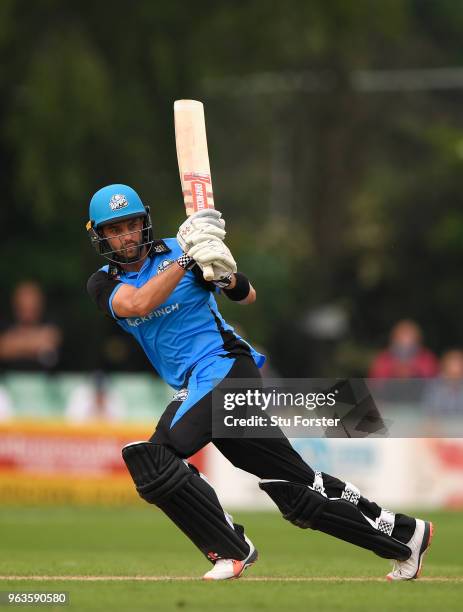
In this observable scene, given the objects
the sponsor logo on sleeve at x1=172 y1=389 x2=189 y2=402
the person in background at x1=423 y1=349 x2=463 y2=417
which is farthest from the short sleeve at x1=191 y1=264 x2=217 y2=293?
the person in background at x1=423 y1=349 x2=463 y2=417

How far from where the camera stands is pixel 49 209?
18719mm

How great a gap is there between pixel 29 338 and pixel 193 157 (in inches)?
337

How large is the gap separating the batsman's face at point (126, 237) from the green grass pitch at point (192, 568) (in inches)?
60.1

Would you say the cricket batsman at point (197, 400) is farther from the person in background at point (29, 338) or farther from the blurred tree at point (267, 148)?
the blurred tree at point (267, 148)

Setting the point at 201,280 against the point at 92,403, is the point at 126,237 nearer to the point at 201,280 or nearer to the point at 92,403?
the point at 201,280

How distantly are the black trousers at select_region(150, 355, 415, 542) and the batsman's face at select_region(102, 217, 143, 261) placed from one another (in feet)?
2.34

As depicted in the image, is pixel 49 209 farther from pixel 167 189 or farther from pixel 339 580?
pixel 339 580

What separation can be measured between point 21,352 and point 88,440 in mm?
1331

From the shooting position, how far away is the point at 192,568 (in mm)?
8281

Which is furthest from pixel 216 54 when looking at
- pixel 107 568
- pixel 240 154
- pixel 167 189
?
pixel 107 568

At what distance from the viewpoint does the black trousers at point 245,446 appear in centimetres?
688

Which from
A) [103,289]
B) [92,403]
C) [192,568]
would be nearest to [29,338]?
[92,403]

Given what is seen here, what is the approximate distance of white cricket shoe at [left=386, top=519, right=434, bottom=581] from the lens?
23.5 ft

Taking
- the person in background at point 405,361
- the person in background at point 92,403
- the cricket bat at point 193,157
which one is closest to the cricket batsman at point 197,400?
the cricket bat at point 193,157
